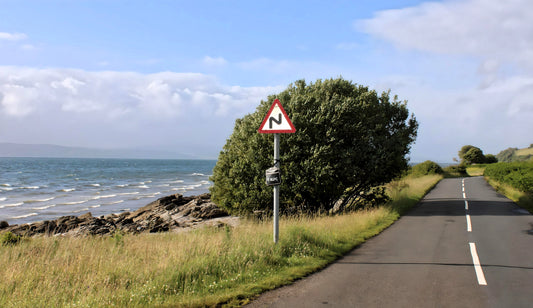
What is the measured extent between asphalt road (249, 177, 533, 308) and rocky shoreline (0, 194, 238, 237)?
892 cm

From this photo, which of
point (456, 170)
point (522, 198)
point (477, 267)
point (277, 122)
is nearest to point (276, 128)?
point (277, 122)

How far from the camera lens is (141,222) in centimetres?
2056

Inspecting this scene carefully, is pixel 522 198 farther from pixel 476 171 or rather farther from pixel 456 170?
pixel 476 171

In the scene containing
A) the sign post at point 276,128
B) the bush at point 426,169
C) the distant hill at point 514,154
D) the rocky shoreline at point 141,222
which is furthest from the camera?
the distant hill at point 514,154

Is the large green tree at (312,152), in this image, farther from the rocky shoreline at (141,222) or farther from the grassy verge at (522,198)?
the grassy verge at (522,198)

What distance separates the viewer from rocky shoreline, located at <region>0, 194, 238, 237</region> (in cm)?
1800

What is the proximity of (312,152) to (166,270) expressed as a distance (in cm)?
936

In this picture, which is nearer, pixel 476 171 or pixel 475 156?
pixel 476 171

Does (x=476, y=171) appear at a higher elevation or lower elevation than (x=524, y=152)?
lower

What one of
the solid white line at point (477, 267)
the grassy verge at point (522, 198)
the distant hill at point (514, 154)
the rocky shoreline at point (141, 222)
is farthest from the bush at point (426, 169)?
the distant hill at point (514, 154)

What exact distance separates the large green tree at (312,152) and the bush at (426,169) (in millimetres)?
42551

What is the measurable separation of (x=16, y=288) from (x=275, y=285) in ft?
14.1

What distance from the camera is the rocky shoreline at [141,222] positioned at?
18.0 meters

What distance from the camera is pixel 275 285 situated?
6527mm
